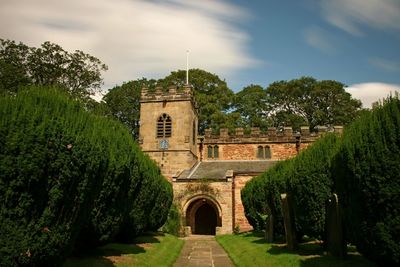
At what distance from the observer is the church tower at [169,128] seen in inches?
1323

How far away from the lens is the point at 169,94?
3522cm

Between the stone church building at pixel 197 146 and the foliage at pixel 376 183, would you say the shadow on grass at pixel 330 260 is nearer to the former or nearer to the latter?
the foliage at pixel 376 183

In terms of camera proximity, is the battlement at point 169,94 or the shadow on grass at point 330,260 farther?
the battlement at point 169,94

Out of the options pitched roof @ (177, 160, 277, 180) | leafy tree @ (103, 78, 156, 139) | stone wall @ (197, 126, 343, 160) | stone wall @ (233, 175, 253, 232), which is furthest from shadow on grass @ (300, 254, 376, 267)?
leafy tree @ (103, 78, 156, 139)

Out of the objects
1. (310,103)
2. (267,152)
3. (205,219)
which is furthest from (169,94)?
(310,103)

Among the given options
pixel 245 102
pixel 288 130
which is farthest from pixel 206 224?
pixel 245 102

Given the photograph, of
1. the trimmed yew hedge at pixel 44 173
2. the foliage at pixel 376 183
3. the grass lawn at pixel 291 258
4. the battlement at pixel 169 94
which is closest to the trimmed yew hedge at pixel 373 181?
the foliage at pixel 376 183

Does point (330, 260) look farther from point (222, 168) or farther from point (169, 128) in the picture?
point (169, 128)

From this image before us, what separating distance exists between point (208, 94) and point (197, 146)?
468 inches

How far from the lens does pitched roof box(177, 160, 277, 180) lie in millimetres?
30453

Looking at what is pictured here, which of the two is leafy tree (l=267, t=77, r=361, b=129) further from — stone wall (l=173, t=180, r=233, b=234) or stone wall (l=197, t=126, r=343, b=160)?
stone wall (l=173, t=180, r=233, b=234)

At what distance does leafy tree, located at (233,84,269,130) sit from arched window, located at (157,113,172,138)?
14.4 meters

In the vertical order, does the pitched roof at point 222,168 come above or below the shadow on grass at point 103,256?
above

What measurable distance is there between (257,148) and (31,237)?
30358mm
